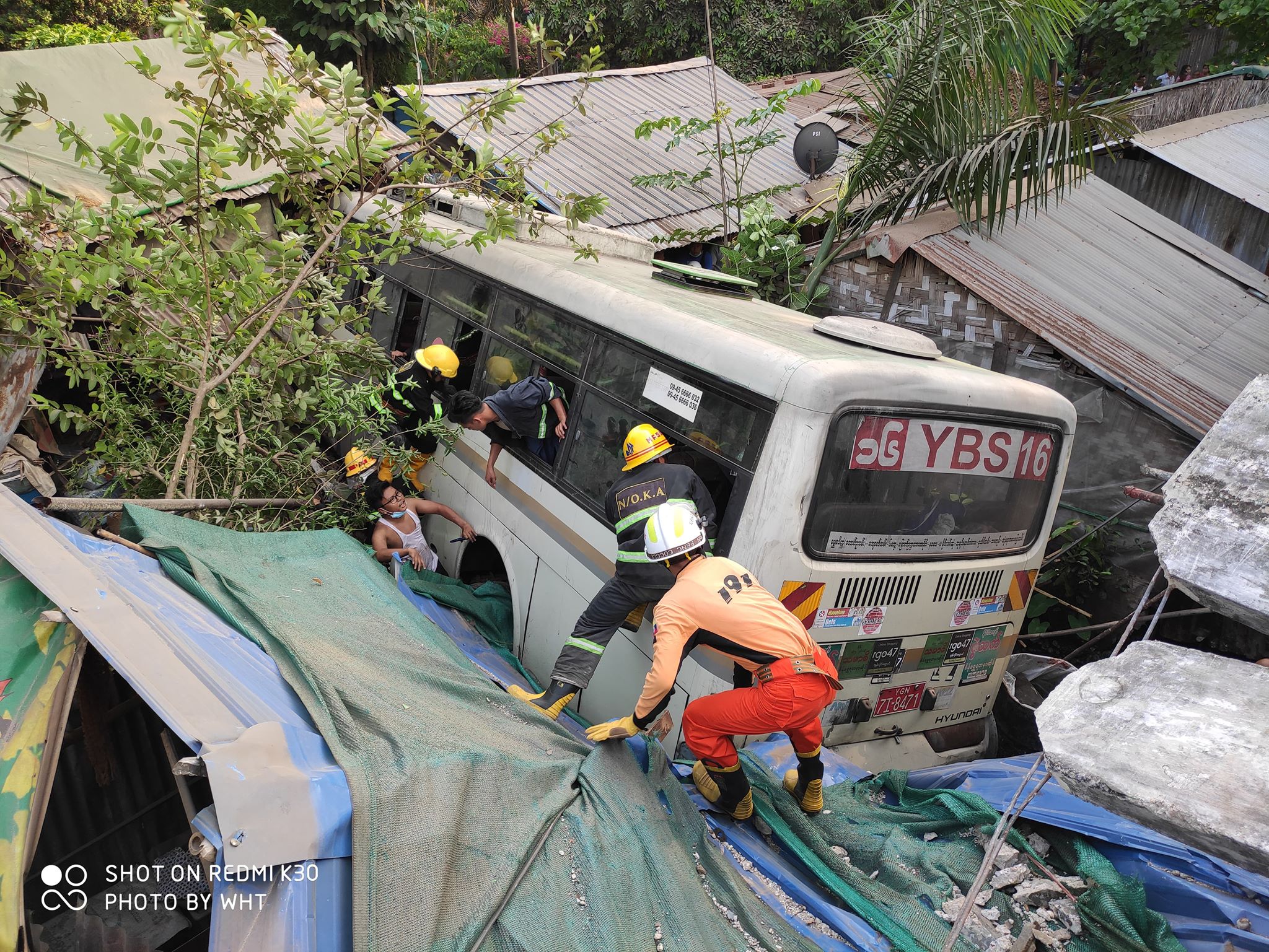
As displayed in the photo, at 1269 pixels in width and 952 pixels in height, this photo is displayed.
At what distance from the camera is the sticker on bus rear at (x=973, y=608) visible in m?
4.08

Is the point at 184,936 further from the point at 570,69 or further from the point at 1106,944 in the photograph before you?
the point at 570,69

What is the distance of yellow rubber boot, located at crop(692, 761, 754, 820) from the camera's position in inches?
137

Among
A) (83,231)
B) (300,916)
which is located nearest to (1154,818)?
(300,916)

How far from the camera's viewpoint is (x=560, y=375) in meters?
4.77

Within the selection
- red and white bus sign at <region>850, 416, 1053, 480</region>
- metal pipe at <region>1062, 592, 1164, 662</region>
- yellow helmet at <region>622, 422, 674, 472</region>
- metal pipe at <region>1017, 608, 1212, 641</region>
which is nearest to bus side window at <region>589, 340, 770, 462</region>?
yellow helmet at <region>622, 422, 674, 472</region>

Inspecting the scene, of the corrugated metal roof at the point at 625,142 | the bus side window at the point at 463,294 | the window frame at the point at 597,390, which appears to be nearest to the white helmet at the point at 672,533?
the window frame at the point at 597,390

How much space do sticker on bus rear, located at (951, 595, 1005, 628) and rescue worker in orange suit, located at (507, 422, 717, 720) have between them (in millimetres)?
1236

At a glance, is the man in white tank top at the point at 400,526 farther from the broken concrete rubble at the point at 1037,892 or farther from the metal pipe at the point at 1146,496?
the metal pipe at the point at 1146,496

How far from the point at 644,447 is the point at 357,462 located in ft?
7.72

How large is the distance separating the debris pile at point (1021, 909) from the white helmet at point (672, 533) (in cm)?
157

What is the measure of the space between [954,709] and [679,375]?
2.11 metres

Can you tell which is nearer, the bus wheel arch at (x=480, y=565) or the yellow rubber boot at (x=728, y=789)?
the yellow rubber boot at (x=728, y=789)

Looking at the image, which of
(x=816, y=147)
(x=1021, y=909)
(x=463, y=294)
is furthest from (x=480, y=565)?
(x=816, y=147)

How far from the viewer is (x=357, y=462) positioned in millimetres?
5441
